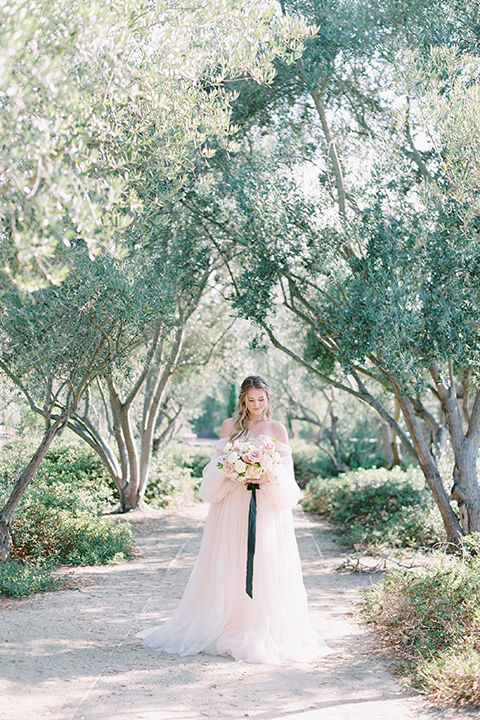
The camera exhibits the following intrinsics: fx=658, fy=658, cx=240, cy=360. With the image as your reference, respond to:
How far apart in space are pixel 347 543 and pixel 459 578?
5683 mm

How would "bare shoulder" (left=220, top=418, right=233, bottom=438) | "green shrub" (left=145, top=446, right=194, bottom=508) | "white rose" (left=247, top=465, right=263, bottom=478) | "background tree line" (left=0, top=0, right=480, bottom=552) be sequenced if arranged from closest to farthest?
1. "background tree line" (left=0, top=0, right=480, bottom=552)
2. "white rose" (left=247, top=465, right=263, bottom=478)
3. "bare shoulder" (left=220, top=418, right=233, bottom=438)
4. "green shrub" (left=145, top=446, right=194, bottom=508)

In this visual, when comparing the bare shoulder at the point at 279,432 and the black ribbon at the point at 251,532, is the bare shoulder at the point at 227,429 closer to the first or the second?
the bare shoulder at the point at 279,432

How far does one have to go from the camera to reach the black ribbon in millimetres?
5770

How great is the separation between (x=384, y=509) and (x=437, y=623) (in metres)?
7.06

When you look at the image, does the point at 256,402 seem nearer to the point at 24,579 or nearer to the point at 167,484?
the point at 24,579

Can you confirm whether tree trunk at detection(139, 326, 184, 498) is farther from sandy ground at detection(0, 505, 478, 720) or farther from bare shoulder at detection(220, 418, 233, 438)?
bare shoulder at detection(220, 418, 233, 438)

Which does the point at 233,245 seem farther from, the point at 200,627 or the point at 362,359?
the point at 200,627

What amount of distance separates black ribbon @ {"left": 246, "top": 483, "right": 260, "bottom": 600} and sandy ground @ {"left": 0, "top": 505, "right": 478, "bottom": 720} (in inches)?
26.0

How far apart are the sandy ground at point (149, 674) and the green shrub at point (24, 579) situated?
157 millimetres

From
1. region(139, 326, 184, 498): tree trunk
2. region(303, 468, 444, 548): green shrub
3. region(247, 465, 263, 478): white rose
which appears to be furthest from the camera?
region(139, 326, 184, 498): tree trunk

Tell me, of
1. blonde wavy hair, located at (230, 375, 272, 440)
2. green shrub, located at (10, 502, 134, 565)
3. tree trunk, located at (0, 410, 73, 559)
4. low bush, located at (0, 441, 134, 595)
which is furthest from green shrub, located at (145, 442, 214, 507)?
blonde wavy hair, located at (230, 375, 272, 440)

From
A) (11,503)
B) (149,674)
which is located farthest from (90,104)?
(11,503)

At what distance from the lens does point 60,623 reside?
6.10 metres

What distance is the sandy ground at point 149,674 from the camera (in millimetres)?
4254
